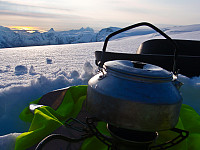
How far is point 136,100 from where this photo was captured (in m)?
0.59

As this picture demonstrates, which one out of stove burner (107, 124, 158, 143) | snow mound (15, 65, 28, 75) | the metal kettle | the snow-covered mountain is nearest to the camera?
the metal kettle

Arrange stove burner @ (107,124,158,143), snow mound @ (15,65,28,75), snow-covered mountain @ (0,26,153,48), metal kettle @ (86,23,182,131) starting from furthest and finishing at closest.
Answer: snow-covered mountain @ (0,26,153,48) < snow mound @ (15,65,28,75) < stove burner @ (107,124,158,143) < metal kettle @ (86,23,182,131)

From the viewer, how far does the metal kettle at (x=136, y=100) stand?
1.94 ft

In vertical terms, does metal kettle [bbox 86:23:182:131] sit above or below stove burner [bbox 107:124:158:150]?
above

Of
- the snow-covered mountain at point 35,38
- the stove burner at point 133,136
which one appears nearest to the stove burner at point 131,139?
the stove burner at point 133,136

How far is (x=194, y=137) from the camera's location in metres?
1.05

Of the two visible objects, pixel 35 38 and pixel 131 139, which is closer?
pixel 131 139

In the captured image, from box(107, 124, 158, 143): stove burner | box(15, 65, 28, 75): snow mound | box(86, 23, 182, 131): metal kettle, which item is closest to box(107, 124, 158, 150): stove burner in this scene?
box(107, 124, 158, 143): stove burner

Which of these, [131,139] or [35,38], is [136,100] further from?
[35,38]

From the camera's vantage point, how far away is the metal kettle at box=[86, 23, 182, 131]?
590 millimetres

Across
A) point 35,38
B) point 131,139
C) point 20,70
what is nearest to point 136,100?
point 131,139

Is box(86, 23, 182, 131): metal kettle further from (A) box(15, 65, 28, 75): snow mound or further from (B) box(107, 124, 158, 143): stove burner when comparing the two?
(A) box(15, 65, 28, 75): snow mound

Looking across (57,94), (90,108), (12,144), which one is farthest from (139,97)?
(57,94)

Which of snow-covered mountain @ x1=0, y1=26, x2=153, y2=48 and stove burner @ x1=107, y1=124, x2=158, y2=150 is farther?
snow-covered mountain @ x1=0, y1=26, x2=153, y2=48
